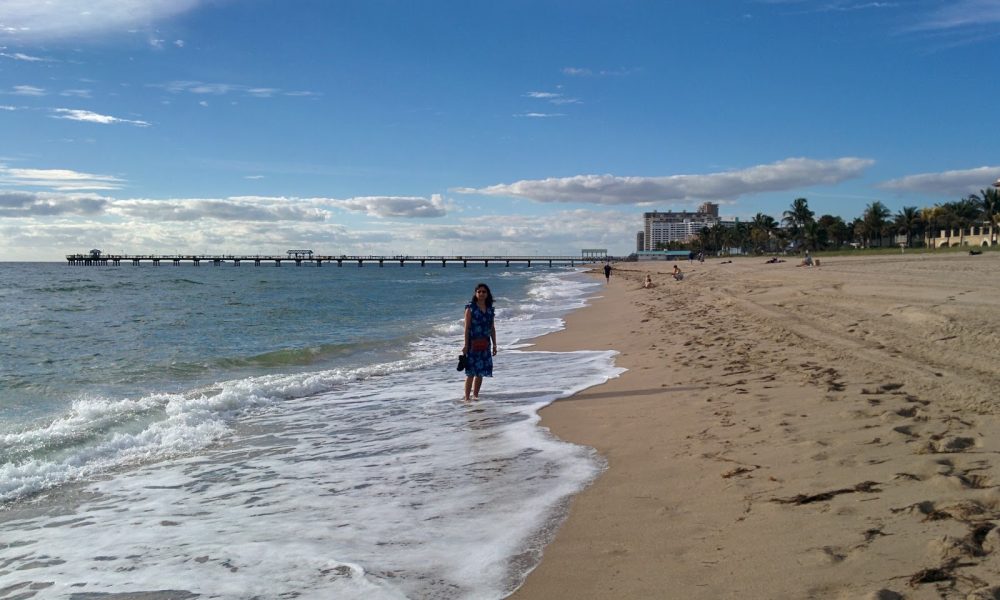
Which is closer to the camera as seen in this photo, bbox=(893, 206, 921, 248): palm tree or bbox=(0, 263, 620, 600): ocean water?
bbox=(0, 263, 620, 600): ocean water

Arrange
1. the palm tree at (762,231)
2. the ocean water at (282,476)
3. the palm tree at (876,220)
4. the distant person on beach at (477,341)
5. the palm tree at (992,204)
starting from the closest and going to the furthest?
1. the ocean water at (282,476)
2. the distant person on beach at (477,341)
3. the palm tree at (992,204)
4. the palm tree at (876,220)
5. the palm tree at (762,231)

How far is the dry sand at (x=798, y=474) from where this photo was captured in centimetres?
323

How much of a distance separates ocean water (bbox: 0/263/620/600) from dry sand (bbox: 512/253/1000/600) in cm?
54

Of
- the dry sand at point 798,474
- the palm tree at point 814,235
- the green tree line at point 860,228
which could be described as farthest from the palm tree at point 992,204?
the dry sand at point 798,474

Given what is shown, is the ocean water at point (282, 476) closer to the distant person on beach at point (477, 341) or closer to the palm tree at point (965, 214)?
the distant person on beach at point (477, 341)

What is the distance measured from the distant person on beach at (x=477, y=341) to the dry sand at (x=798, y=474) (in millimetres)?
1404

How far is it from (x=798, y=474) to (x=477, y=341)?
5546mm

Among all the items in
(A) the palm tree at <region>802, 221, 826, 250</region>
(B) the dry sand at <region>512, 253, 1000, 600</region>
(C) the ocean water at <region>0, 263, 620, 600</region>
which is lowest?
(C) the ocean water at <region>0, 263, 620, 600</region>

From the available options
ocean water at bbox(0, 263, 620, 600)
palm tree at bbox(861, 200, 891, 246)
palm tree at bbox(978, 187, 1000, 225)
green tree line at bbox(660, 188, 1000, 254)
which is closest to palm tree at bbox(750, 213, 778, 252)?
green tree line at bbox(660, 188, 1000, 254)

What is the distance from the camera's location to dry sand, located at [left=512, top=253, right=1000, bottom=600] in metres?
3.23

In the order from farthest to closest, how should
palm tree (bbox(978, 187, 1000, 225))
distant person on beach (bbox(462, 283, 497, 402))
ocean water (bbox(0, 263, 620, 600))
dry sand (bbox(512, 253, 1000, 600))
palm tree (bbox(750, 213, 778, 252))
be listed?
palm tree (bbox(750, 213, 778, 252)), palm tree (bbox(978, 187, 1000, 225)), distant person on beach (bbox(462, 283, 497, 402)), ocean water (bbox(0, 263, 620, 600)), dry sand (bbox(512, 253, 1000, 600))

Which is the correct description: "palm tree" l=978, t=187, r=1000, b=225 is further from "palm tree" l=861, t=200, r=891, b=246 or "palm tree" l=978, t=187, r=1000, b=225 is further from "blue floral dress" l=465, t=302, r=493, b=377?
"blue floral dress" l=465, t=302, r=493, b=377

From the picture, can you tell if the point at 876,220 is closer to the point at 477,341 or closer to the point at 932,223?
the point at 932,223

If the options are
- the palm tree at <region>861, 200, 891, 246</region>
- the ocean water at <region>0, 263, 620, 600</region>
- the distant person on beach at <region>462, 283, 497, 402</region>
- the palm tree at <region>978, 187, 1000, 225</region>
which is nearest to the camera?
the ocean water at <region>0, 263, 620, 600</region>
